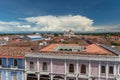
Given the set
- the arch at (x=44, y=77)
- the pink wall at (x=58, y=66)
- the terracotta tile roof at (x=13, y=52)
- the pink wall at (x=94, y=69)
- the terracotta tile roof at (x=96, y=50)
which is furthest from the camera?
the terracotta tile roof at (x=13, y=52)

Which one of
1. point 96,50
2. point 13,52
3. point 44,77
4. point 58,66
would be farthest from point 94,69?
point 13,52

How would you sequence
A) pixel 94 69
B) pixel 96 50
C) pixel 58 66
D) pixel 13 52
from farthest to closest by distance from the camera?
1. pixel 13 52
2. pixel 96 50
3. pixel 58 66
4. pixel 94 69

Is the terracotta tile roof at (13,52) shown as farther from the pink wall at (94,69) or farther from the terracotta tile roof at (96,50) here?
the pink wall at (94,69)

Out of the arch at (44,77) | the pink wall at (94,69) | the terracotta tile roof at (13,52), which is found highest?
the terracotta tile roof at (13,52)

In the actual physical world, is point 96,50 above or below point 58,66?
above

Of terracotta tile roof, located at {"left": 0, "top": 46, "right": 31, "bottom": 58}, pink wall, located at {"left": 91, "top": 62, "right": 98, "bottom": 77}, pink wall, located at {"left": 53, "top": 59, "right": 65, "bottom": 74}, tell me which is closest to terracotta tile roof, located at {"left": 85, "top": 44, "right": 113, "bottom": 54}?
pink wall, located at {"left": 91, "top": 62, "right": 98, "bottom": 77}

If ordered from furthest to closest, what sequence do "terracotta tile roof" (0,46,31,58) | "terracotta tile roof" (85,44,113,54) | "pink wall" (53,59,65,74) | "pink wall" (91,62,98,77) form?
1. "terracotta tile roof" (0,46,31,58)
2. "pink wall" (53,59,65,74)
3. "terracotta tile roof" (85,44,113,54)
4. "pink wall" (91,62,98,77)

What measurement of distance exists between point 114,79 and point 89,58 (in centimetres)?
532

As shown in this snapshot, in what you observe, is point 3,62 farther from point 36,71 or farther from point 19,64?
point 36,71

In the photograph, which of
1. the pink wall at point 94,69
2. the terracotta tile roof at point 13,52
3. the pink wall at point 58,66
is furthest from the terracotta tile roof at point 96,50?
the terracotta tile roof at point 13,52

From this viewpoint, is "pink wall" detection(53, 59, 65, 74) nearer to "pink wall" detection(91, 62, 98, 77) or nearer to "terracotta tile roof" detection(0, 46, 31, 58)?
"pink wall" detection(91, 62, 98, 77)

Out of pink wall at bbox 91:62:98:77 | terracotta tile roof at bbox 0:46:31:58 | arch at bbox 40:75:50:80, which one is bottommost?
arch at bbox 40:75:50:80

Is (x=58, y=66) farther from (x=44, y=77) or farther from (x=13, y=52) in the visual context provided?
(x=13, y=52)

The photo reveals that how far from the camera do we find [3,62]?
37938mm
